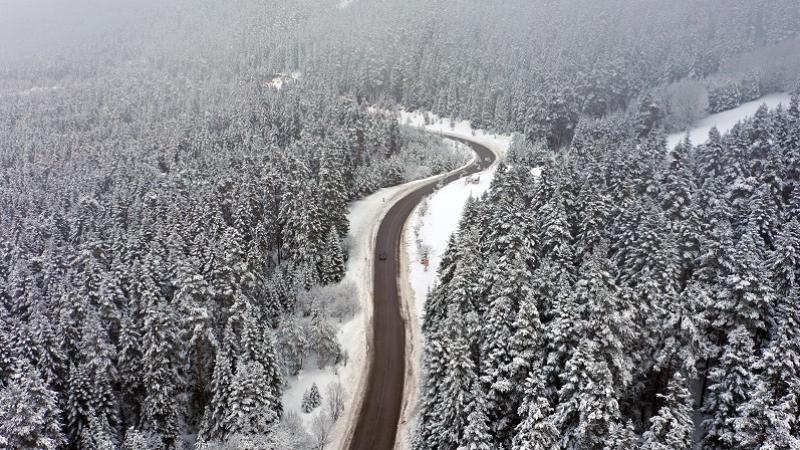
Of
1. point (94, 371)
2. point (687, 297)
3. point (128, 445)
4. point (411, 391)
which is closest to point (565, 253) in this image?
point (687, 297)

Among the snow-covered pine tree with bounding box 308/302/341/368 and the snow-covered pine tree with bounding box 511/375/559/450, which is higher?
the snow-covered pine tree with bounding box 511/375/559/450

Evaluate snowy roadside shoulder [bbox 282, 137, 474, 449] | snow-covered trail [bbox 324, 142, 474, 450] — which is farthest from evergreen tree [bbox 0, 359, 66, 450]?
snow-covered trail [bbox 324, 142, 474, 450]

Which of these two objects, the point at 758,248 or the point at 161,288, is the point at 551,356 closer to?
the point at 758,248

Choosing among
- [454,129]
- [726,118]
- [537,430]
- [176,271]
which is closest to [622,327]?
[537,430]

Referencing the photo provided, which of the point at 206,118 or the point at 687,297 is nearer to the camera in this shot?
the point at 687,297

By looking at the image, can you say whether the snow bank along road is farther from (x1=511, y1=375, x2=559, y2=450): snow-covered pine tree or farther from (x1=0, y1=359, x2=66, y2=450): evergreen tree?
(x1=0, y1=359, x2=66, y2=450): evergreen tree

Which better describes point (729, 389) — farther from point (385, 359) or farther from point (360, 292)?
point (360, 292)

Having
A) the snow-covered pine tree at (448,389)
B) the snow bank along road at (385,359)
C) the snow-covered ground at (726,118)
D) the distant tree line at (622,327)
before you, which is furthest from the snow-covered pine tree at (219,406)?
the snow-covered ground at (726,118)
